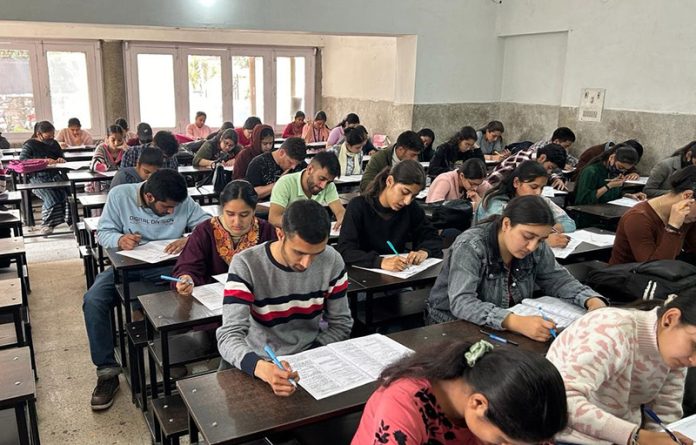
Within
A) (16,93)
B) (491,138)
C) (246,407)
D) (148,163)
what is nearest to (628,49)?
(491,138)

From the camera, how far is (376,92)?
9805mm

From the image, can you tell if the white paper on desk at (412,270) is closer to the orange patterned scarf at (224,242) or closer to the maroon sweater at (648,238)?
the orange patterned scarf at (224,242)

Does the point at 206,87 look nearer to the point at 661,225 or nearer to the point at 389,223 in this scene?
the point at 389,223

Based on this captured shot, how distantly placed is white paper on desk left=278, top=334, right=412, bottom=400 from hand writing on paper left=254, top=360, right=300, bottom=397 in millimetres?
59

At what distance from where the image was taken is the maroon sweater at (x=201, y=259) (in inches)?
105

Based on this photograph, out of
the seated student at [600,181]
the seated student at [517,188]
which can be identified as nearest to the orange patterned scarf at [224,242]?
the seated student at [517,188]

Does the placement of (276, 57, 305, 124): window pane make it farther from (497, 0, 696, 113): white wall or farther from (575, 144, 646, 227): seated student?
(575, 144, 646, 227): seated student

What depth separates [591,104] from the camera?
7340mm

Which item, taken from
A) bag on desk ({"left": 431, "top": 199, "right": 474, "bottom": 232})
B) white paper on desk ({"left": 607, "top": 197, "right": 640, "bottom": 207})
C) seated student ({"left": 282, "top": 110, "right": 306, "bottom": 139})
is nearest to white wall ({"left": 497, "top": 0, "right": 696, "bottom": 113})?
white paper on desk ({"left": 607, "top": 197, "right": 640, "bottom": 207})

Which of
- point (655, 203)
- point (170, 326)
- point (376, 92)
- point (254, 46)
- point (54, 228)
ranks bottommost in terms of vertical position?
point (54, 228)

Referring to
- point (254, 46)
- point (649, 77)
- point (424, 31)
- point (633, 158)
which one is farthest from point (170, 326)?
point (254, 46)

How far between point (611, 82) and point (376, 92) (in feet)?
12.9

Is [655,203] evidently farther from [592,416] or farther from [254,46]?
[254,46]

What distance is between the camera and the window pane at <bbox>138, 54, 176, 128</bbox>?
9836mm
